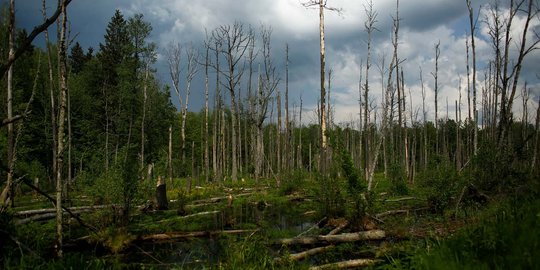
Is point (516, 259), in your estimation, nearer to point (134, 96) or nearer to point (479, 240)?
point (479, 240)

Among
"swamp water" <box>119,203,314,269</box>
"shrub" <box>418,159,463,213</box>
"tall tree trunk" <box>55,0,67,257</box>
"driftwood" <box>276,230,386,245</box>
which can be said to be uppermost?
"tall tree trunk" <box>55,0,67,257</box>

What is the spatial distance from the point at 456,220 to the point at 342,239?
4.03 m

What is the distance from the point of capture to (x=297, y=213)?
14.6 meters

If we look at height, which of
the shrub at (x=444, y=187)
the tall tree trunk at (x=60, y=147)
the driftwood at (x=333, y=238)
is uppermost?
the tall tree trunk at (x=60, y=147)

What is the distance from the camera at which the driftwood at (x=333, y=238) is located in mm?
8008

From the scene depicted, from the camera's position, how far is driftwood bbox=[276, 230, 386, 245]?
801 centimetres

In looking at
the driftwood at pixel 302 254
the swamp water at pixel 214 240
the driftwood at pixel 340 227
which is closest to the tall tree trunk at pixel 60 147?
the swamp water at pixel 214 240

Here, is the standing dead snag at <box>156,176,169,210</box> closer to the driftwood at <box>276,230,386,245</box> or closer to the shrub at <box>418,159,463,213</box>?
the driftwood at <box>276,230,386,245</box>

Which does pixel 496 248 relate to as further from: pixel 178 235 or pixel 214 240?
pixel 178 235

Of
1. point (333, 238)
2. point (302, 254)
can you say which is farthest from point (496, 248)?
point (333, 238)

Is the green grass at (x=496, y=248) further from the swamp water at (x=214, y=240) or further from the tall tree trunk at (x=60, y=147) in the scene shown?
the tall tree trunk at (x=60, y=147)

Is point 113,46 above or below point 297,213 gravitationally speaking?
above

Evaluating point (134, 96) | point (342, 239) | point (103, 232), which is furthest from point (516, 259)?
point (134, 96)

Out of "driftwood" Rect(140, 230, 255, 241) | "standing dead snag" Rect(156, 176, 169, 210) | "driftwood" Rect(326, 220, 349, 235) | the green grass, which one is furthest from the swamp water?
the green grass
